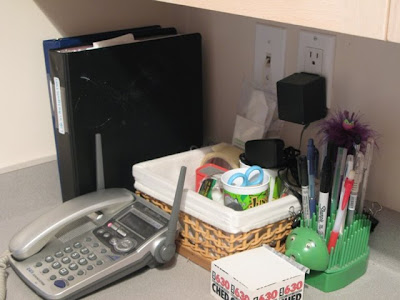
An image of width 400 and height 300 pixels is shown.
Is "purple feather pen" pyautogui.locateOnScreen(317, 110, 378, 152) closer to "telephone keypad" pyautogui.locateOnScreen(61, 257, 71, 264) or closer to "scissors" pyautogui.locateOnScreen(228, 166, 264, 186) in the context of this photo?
"scissors" pyautogui.locateOnScreen(228, 166, 264, 186)

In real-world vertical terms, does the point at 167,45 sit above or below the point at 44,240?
above

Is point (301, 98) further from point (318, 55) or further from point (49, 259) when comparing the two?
point (49, 259)

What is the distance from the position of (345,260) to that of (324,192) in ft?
0.33

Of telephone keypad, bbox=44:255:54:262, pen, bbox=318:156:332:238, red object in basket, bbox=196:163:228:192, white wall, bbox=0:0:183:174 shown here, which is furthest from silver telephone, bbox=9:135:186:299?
white wall, bbox=0:0:183:174

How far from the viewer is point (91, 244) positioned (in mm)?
903

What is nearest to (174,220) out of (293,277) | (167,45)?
(293,277)

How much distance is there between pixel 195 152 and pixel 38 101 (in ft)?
1.17

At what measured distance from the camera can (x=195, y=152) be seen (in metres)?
1.08

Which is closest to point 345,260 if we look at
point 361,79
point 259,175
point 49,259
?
point 259,175

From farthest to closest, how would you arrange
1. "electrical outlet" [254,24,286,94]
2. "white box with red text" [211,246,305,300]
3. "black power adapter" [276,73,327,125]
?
1. "electrical outlet" [254,24,286,94]
2. "black power adapter" [276,73,327,125]
3. "white box with red text" [211,246,305,300]

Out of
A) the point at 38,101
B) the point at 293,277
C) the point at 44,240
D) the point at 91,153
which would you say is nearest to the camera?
the point at 293,277

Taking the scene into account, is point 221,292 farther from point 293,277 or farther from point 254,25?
point 254,25

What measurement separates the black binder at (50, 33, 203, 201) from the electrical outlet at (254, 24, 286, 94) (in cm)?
12

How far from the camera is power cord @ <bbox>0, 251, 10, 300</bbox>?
0.85m
